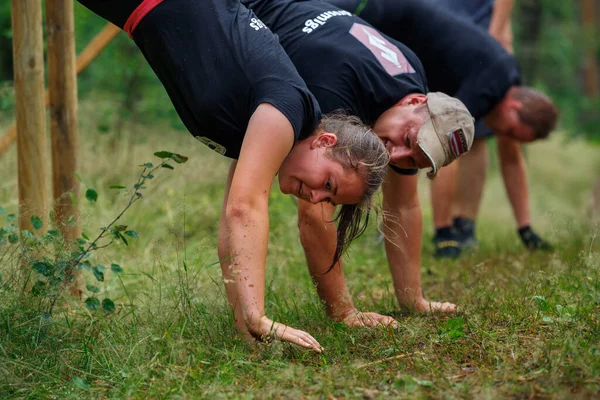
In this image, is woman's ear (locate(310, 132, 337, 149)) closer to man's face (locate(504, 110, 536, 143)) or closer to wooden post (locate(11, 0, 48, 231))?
wooden post (locate(11, 0, 48, 231))

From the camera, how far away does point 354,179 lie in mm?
2744

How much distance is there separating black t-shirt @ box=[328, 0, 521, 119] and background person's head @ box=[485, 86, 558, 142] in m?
0.40

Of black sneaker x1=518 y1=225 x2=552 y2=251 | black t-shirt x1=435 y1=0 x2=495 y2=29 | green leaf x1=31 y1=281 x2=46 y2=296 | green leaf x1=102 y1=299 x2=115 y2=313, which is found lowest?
black sneaker x1=518 y1=225 x2=552 y2=251

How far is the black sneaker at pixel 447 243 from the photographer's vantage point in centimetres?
514

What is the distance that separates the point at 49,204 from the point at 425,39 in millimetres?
2106

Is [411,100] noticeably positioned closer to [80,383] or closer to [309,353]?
[309,353]

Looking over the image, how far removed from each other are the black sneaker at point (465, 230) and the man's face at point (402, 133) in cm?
234

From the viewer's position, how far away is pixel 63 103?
11.5ft

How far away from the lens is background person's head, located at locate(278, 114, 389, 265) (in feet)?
8.93

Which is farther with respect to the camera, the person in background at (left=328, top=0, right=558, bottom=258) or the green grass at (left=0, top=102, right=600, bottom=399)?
the person in background at (left=328, top=0, right=558, bottom=258)

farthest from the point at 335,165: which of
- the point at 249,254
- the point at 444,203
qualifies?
the point at 444,203

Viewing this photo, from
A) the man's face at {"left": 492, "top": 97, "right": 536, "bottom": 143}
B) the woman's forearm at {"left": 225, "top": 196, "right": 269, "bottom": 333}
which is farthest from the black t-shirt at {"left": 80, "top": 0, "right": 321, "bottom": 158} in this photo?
the man's face at {"left": 492, "top": 97, "right": 536, "bottom": 143}

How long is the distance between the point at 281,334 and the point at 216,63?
3.27 feet

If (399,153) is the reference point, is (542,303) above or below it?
below
